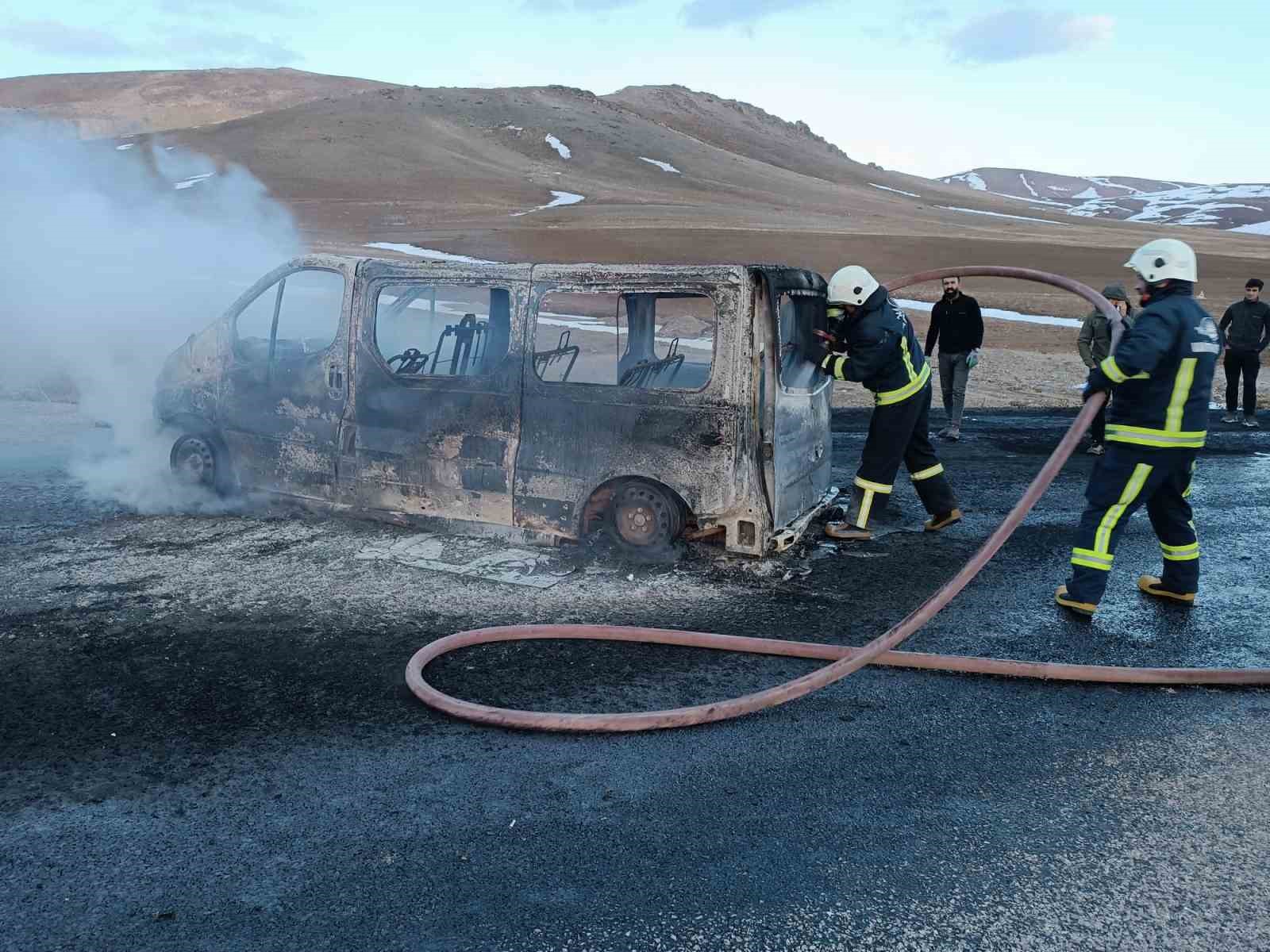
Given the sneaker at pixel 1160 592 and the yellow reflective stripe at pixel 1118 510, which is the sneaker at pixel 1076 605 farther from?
the sneaker at pixel 1160 592

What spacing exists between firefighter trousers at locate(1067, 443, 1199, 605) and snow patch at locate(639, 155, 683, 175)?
10191 cm

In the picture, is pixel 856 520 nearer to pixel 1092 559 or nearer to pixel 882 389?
pixel 882 389

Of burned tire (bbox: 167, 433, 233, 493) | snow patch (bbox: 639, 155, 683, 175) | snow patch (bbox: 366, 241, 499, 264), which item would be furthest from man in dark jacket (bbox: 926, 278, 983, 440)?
snow patch (bbox: 639, 155, 683, 175)

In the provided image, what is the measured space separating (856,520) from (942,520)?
743 millimetres

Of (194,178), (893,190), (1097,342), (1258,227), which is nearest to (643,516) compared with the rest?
(1097,342)

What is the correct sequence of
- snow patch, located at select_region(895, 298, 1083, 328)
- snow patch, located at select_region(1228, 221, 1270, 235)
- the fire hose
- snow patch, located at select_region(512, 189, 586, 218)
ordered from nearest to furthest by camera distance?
the fire hose
snow patch, located at select_region(895, 298, 1083, 328)
snow patch, located at select_region(512, 189, 586, 218)
snow patch, located at select_region(1228, 221, 1270, 235)

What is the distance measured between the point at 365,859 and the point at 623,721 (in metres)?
1.21

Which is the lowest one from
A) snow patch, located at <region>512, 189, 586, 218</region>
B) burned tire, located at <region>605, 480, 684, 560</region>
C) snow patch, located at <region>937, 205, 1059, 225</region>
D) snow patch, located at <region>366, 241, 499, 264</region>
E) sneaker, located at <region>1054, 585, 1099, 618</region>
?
sneaker, located at <region>1054, 585, 1099, 618</region>

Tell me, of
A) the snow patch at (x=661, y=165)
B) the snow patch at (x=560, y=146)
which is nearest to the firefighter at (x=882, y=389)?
the snow patch at (x=661, y=165)

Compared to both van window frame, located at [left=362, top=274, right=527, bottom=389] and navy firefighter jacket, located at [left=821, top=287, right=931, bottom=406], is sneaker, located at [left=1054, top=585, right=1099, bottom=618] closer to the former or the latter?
navy firefighter jacket, located at [left=821, top=287, right=931, bottom=406]

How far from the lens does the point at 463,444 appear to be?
6266mm

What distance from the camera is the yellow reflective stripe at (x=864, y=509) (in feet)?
22.0

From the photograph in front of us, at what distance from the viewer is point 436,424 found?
6.32 meters

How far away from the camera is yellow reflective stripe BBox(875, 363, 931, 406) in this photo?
259 inches
